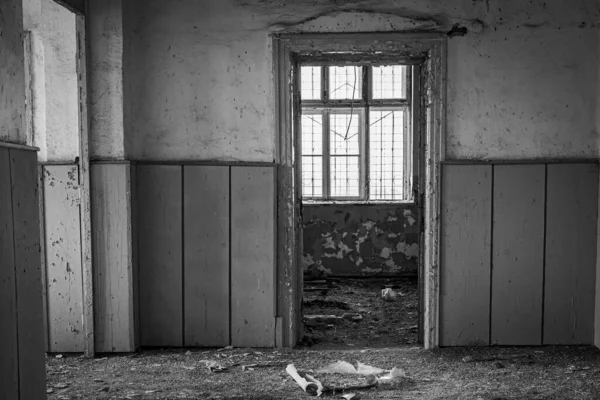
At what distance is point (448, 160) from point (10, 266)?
2563mm

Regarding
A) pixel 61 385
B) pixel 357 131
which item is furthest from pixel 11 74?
pixel 357 131

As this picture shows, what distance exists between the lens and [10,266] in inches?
91.6

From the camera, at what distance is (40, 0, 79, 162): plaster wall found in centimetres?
358

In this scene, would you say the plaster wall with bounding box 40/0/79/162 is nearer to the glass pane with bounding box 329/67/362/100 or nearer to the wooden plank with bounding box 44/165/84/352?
the wooden plank with bounding box 44/165/84/352

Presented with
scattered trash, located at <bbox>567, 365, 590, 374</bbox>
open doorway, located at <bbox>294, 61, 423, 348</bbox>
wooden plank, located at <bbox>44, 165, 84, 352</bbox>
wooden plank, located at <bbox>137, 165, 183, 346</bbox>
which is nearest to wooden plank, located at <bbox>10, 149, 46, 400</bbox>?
wooden plank, located at <bbox>44, 165, 84, 352</bbox>

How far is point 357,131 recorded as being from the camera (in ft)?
25.1

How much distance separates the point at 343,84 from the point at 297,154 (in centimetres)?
385

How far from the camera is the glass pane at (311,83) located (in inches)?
299

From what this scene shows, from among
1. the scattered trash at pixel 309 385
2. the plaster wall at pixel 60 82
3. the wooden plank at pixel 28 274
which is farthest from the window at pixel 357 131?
the wooden plank at pixel 28 274

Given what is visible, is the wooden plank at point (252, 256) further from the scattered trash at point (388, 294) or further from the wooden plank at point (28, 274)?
the scattered trash at point (388, 294)

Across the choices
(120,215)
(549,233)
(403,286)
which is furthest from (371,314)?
(120,215)

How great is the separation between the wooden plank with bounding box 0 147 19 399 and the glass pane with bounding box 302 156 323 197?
5465 millimetres

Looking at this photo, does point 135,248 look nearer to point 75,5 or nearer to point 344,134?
point 75,5

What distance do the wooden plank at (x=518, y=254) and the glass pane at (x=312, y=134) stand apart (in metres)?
4.10
